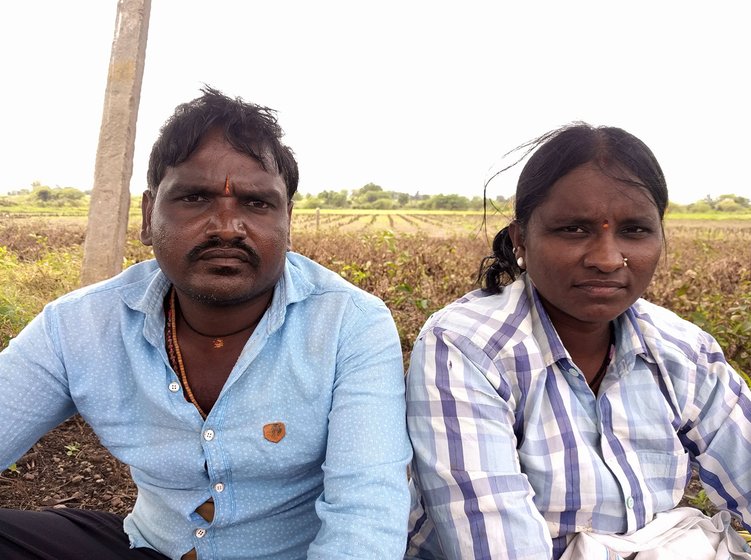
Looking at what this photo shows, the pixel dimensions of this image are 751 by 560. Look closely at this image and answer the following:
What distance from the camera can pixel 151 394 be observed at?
4.72ft

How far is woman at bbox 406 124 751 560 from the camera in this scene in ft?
4.45

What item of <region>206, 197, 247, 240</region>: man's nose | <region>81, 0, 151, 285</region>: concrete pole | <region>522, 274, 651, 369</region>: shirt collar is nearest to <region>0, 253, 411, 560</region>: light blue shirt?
<region>206, 197, 247, 240</region>: man's nose

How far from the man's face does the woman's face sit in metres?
0.63

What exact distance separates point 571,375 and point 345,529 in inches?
25.0

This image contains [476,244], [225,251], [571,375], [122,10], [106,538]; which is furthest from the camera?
[476,244]

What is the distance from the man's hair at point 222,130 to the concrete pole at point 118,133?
242 centimetres

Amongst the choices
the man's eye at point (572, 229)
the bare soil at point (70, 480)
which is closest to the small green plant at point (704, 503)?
the bare soil at point (70, 480)

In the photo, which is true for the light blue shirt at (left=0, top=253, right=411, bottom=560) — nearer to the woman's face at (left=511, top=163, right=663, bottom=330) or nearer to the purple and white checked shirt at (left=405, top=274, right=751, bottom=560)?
the purple and white checked shirt at (left=405, top=274, right=751, bottom=560)

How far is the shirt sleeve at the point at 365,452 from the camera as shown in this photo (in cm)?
128

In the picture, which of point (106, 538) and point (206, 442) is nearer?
point (206, 442)

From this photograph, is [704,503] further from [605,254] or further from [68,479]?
[68,479]

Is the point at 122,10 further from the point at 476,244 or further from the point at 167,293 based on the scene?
the point at 476,244

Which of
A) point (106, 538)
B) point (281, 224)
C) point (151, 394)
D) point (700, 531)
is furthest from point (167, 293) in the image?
point (700, 531)

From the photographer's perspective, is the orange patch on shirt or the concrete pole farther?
the concrete pole
